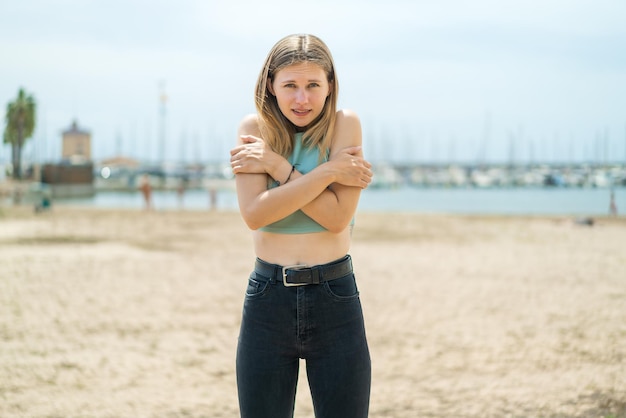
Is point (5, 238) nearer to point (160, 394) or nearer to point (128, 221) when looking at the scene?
point (128, 221)

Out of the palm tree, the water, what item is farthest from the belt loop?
the palm tree

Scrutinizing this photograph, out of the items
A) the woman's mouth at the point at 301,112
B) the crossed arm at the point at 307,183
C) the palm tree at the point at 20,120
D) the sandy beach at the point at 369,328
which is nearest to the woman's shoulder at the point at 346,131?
the crossed arm at the point at 307,183

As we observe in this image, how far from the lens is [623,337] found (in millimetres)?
7910

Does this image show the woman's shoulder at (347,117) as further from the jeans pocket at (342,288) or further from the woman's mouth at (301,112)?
the jeans pocket at (342,288)

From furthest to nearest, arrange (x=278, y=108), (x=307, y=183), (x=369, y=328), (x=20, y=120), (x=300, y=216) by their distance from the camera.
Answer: (x=20, y=120)
(x=369, y=328)
(x=278, y=108)
(x=300, y=216)
(x=307, y=183)

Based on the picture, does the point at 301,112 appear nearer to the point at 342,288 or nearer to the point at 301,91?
the point at 301,91

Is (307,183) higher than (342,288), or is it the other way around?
(307,183)

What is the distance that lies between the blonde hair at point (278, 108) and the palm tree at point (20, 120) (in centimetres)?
7044

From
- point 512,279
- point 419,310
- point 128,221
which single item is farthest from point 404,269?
point 128,221

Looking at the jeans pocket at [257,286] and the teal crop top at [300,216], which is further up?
the teal crop top at [300,216]

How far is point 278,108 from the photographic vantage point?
2389 millimetres

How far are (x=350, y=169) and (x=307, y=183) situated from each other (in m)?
0.16

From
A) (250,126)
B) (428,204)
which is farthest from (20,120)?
(250,126)

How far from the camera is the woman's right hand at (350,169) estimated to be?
2.21 m
